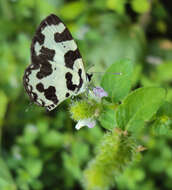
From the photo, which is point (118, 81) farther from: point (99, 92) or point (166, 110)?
point (166, 110)

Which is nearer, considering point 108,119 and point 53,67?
point 108,119

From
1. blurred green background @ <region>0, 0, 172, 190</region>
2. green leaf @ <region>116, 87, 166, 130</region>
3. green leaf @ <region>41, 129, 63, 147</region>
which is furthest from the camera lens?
green leaf @ <region>41, 129, 63, 147</region>

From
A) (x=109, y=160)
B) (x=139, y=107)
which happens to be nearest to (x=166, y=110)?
(x=139, y=107)

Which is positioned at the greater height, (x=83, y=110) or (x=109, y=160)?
(x=83, y=110)

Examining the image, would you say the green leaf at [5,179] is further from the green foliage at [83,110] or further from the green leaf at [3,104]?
the green foliage at [83,110]

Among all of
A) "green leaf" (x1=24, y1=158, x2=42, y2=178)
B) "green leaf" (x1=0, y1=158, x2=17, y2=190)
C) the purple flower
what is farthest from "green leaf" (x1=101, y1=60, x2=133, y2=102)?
"green leaf" (x1=0, y1=158, x2=17, y2=190)

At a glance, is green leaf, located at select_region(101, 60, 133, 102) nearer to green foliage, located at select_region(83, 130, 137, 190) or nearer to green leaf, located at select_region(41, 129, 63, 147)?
green foliage, located at select_region(83, 130, 137, 190)

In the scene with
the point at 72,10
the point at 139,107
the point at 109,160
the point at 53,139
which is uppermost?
the point at 72,10
